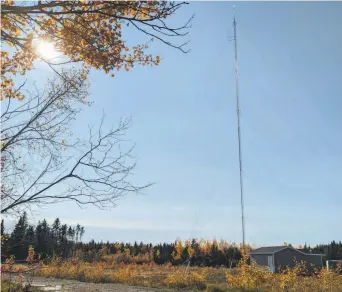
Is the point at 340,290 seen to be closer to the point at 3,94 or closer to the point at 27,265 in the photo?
the point at 27,265

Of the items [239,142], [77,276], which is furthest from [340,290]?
[77,276]

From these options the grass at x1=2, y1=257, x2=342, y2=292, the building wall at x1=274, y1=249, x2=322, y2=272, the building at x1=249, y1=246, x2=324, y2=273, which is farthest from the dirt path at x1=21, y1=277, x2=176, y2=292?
the building wall at x1=274, y1=249, x2=322, y2=272

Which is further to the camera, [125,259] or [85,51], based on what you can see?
[125,259]

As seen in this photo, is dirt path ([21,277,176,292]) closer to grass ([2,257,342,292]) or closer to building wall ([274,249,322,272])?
grass ([2,257,342,292])

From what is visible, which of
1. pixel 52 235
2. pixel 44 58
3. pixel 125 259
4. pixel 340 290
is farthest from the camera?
pixel 125 259

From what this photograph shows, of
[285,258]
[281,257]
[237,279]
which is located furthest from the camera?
[285,258]

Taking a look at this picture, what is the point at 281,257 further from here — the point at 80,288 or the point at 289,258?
the point at 80,288

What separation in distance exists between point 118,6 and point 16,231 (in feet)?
10.5

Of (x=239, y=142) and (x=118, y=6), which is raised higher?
(x=239, y=142)

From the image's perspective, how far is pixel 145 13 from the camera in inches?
148

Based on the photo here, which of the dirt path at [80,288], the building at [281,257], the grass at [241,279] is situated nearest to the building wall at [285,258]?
the building at [281,257]

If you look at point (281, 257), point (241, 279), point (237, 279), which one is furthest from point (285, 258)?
point (241, 279)

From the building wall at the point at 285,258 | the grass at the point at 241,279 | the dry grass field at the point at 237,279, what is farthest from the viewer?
the building wall at the point at 285,258

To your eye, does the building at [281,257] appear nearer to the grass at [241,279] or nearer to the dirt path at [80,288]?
the grass at [241,279]
